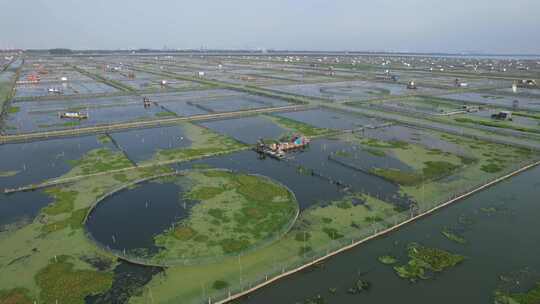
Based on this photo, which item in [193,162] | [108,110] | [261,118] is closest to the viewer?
[193,162]

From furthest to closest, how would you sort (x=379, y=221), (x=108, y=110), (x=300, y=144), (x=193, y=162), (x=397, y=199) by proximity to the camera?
(x=108, y=110), (x=300, y=144), (x=193, y=162), (x=397, y=199), (x=379, y=221)

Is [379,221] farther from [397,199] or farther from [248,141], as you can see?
[248,141]

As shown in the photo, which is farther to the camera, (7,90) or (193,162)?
(7,90)

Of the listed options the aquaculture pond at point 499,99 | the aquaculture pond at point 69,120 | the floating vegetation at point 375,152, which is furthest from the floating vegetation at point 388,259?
the aquaculture pond at point 499,99

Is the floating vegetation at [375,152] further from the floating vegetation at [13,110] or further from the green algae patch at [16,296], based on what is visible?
the floating vegetation at [13,110]

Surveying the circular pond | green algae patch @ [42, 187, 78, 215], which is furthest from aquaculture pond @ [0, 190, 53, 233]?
the circular pond

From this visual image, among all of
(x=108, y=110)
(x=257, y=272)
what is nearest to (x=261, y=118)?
(x=108, y=110)

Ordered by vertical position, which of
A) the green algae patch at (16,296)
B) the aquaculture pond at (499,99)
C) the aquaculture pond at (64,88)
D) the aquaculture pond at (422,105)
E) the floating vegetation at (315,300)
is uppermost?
the aquaculture pond at (64,88)

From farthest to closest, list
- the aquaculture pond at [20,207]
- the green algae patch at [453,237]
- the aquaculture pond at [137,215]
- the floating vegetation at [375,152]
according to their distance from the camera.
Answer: the floating vegetation at [375,152] → the aquaculture pond at [20,207] → the green algae patch at [453,237] → the aquaculture pond at [137,215]
